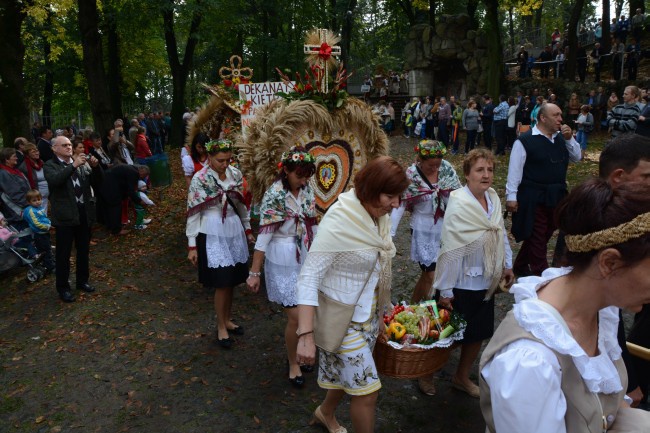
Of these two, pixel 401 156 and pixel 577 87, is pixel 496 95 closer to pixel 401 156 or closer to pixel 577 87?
pixel 577 87

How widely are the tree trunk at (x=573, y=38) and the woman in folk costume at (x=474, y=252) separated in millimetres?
19721

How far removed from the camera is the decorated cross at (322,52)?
574 cm

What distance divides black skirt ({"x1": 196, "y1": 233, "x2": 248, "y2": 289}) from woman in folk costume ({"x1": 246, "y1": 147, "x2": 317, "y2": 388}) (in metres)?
0.64

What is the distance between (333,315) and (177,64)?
19.3m

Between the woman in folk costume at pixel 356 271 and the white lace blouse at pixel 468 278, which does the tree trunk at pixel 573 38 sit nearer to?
the white lace blouse at pixel 468 278

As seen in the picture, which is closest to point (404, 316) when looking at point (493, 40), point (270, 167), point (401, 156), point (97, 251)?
point (270, 167)

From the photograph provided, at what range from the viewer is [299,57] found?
2466 cm

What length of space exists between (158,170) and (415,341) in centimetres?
1097

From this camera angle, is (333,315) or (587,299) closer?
(587,299)

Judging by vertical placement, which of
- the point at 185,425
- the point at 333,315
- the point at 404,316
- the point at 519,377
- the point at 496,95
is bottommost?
the point at 185,425

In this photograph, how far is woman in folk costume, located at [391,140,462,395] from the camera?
16.7 feet

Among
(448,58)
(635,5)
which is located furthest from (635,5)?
(448,58)

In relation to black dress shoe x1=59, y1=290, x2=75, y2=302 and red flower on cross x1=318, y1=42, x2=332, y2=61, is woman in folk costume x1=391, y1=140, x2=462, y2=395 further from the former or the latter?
black dress shoe x1=59, y1=290, x2=75, y2=302

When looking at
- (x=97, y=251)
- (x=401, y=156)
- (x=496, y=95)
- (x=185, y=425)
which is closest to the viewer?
(x=185, y=425)
